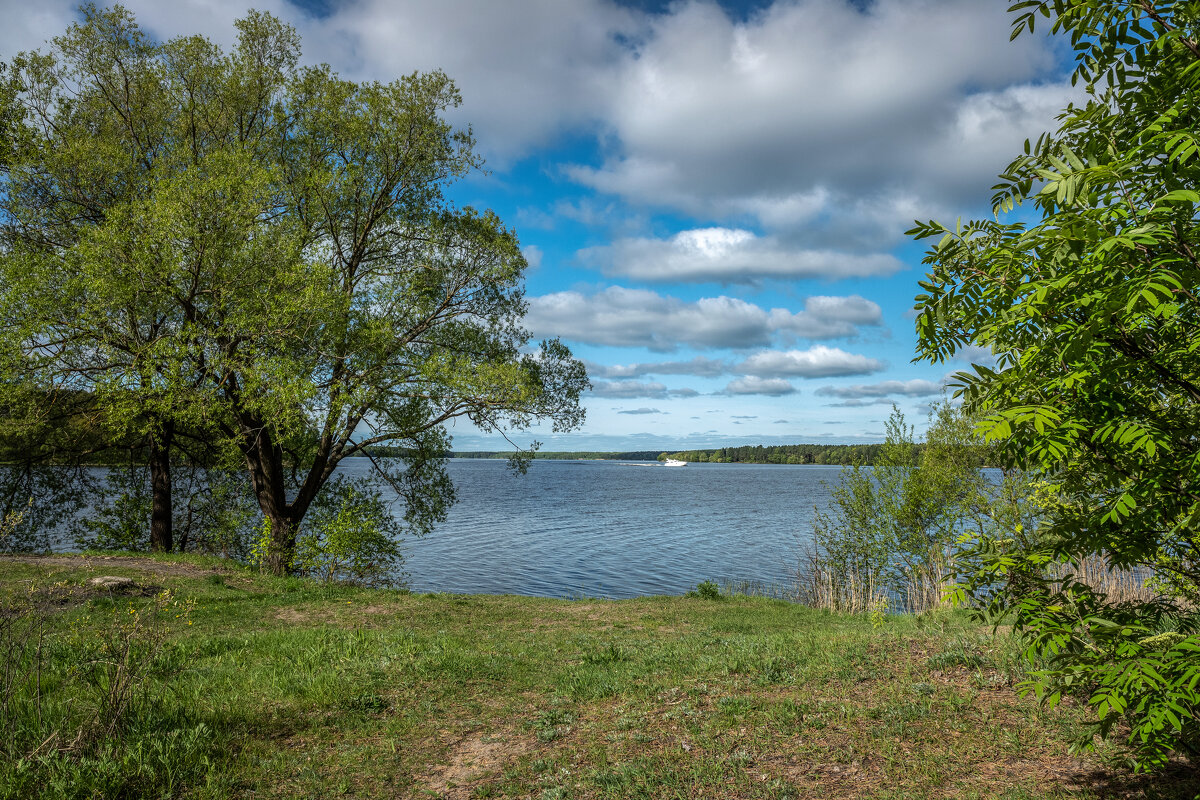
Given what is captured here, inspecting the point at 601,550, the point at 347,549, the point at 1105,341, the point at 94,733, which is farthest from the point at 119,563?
the point at 601,550

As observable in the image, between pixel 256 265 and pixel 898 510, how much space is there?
20.9 metres

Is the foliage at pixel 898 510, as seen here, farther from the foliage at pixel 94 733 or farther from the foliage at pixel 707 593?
the foliage at pixel 94 733

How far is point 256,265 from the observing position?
15258 mm

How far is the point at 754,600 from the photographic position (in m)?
18.6

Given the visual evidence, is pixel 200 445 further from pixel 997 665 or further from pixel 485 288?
pixel 997 665

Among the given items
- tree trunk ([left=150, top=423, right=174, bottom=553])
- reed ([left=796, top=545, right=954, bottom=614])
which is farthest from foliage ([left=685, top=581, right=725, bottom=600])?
tree trunk ([left=150, top=423, right=174, bottom=553])

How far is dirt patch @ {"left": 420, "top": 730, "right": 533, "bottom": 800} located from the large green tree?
376 inches

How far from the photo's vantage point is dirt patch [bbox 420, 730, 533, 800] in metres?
5.35

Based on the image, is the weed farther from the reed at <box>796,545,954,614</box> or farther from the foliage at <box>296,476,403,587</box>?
the reed at <box>796,545,954,614</box>

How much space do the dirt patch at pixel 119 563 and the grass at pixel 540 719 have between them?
4677 millimetres

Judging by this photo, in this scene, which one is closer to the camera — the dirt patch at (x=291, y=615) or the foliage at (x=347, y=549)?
the dirt patch at (x=291, y=615)

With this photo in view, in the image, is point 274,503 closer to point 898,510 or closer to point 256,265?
point 256,265

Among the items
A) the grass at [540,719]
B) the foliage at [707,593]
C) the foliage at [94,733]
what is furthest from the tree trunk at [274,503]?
the foliage at [707,593]

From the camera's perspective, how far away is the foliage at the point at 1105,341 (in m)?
2.65
